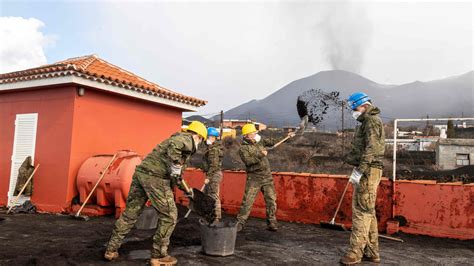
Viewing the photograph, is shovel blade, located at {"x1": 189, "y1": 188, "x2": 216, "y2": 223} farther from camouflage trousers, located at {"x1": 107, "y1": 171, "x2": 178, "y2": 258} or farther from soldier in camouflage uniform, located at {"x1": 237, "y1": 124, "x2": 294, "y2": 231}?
soldier in camouflage uniform, located at {"x1": 237, "y1": 124, "x2": 294, "y2": 231}

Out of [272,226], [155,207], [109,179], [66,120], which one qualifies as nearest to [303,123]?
[272,226]

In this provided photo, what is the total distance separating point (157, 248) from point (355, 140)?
3.03m

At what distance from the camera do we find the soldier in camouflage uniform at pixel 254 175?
7.17 m

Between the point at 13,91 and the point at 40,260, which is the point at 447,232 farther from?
the point at 13,91

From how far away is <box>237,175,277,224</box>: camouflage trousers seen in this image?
23.5 feet

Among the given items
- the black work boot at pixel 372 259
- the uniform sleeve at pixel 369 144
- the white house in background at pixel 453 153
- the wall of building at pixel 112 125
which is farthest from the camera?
the white house in background at pixel 453 153

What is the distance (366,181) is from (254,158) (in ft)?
8.25

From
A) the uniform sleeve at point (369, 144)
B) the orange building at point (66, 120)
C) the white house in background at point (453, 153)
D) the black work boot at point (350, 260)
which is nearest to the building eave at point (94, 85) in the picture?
the orange building at point (66, 120)

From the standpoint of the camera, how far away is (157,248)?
4.69 metres

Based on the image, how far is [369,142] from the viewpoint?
5027 millimetres

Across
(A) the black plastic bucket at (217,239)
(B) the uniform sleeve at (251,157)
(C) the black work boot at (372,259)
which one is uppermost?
(B) the uniform sleeve at (251,157)

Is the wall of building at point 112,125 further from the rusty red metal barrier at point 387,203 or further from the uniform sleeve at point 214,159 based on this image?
the uniform sleeve at point 214,159

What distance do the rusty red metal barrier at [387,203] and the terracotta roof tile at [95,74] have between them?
3.10 m

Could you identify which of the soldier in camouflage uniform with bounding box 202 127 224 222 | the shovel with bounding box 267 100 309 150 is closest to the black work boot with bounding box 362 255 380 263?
the soldier in camouflage uniform with bounding box 202 127 224 222
